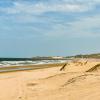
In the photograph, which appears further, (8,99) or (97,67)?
(97,67)

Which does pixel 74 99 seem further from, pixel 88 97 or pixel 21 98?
pixel 21 98

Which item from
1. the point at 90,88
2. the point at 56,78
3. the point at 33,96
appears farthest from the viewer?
the point at 56,78

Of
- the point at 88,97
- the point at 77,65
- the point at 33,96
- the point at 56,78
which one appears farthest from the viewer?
the point at 77,65

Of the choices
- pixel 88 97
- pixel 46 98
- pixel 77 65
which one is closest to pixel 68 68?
pixel 77 65

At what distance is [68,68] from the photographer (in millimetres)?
27781

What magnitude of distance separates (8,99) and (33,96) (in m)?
1.12

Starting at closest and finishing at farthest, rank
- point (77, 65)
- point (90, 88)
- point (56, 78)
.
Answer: point (90, 88) < point (56, 78) < point (77, 65)

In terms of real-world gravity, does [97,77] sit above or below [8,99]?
above

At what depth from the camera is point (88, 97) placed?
1089 centimetres

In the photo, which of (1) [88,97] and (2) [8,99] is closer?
(1) [88,97]

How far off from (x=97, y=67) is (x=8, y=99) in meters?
7.64

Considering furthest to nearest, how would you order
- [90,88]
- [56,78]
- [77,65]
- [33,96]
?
[77,65] → [56,78] → [33,96] → [90,88]

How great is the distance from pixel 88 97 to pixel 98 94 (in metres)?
0.35

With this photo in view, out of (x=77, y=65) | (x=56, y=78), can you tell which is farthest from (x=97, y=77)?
(x=77, y=65)
